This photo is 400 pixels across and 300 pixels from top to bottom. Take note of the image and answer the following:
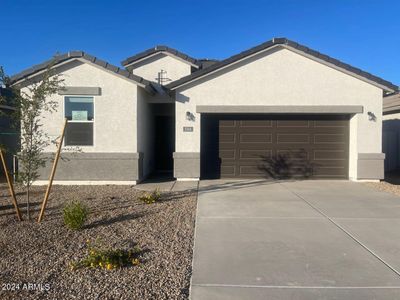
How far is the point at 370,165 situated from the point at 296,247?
26.4 feet

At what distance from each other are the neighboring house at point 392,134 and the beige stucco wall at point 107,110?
35.8ft

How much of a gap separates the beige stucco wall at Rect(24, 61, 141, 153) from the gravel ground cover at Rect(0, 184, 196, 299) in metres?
3.21

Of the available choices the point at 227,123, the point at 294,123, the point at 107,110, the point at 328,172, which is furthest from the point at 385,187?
the point at 107,110

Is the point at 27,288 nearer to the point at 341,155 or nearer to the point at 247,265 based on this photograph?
the point at 247,265

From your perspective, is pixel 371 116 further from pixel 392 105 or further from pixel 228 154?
pixel 392 105

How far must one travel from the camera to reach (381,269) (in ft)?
14.9

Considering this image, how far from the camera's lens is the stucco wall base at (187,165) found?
12195 mm

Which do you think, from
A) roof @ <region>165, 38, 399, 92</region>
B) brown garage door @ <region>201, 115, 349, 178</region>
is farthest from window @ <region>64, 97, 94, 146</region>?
brown garage door @ <region>201, 115, 349, 178</region>

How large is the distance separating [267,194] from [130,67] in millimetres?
9255

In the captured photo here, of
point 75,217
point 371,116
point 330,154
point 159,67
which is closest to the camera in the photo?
point 75,217

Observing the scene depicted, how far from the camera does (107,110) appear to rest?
1156 centimetres

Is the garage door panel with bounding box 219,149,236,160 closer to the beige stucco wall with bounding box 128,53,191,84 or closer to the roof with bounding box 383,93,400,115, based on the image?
the beige stucco wall with bounding box 128,53,191,84

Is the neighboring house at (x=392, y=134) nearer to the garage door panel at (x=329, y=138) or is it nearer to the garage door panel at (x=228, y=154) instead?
the garage door panel at (x=329, y=138)

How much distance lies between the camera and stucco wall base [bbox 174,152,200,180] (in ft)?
40.0
